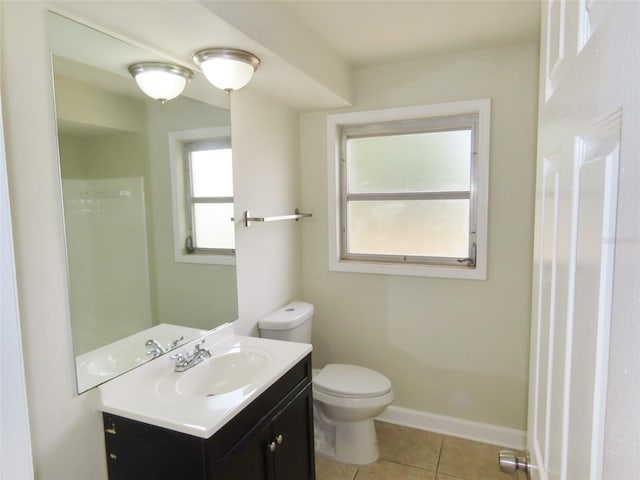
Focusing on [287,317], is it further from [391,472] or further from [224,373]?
[391,472]

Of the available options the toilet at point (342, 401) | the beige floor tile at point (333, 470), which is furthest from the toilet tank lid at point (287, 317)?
the beige floor tile at point (333, 470)

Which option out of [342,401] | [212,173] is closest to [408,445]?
[342,401]

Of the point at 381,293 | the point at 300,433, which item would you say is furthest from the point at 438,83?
the point at 300,433

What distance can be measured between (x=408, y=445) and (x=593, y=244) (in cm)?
247

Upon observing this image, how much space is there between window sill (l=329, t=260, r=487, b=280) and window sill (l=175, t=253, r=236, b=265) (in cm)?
89

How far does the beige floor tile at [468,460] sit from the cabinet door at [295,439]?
2.84 feet

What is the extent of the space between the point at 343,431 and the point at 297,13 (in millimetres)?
2271

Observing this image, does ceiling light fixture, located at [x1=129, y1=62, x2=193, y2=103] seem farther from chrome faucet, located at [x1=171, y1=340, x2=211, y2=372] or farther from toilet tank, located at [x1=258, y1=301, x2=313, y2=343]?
toilet tank, located at [x1=258, y1=301, x2=313, y2=343]

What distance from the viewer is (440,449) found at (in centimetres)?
247

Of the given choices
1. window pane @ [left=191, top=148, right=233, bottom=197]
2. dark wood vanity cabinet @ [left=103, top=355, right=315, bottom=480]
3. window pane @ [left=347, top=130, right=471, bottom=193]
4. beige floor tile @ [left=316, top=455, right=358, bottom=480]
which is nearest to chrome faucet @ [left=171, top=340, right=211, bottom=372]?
dark wood vanity cabinet @ [left=103, top=355, right=315, bottom=480]

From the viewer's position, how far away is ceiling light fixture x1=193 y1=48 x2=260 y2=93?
159 cm

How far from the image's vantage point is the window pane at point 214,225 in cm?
195

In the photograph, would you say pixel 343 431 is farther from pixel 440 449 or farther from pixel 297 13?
pixel 297 13

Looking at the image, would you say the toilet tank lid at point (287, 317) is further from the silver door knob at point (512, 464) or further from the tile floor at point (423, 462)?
the silver door knob at point (512, 464)
